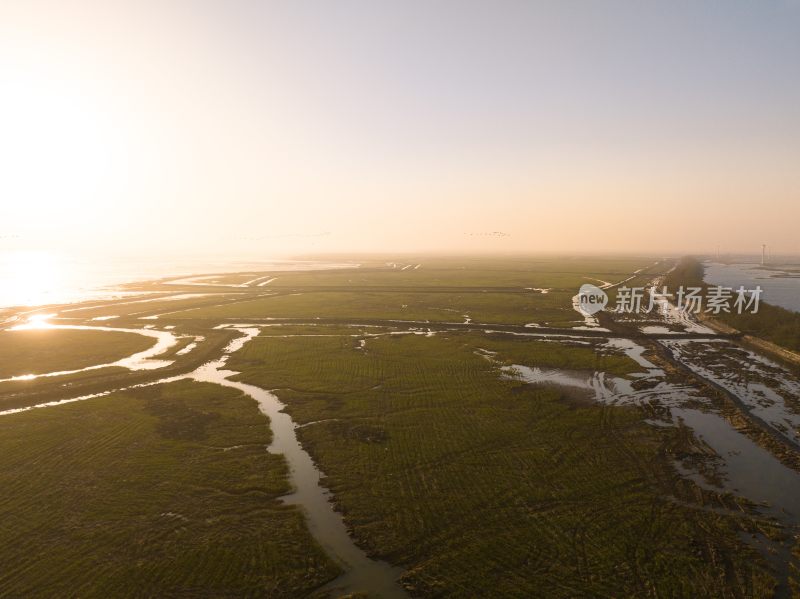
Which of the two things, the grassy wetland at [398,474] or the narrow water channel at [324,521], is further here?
the grassy wetland at [398,474]

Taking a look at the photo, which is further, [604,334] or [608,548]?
[604,334]

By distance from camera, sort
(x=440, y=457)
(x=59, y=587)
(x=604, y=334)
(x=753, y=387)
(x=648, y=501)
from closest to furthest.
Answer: (x=59, y=587)
(x=648, y=501)
(x=440, y=457)
(x=753, y=387)
(x=604, y=334)

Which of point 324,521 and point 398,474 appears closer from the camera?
point 324,521

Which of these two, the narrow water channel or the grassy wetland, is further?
the grassy wetland

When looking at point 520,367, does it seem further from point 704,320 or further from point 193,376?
point 704,320

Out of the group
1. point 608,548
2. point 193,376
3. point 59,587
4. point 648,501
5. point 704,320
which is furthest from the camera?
point 704,320

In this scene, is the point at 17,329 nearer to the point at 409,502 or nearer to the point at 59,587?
the point at 59,587

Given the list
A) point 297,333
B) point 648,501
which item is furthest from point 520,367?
point 297,333
